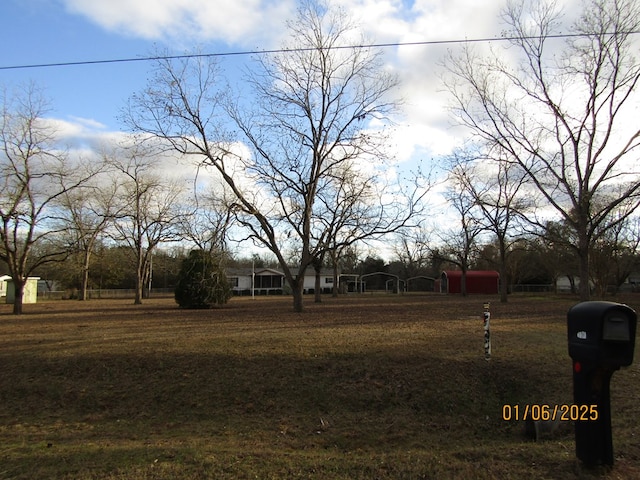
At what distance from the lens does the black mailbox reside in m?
3.76

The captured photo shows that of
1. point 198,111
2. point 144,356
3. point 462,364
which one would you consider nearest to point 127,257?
point 198,111

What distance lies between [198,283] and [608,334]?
24.8 meters

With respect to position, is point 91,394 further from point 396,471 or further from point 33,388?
point 396,471

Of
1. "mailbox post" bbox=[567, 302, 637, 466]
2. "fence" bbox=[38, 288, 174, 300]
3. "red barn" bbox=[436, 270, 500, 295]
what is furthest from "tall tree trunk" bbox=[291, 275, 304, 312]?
"red barn" bbox=[436, 270, 500, 295]

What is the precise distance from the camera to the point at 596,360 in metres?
3.81

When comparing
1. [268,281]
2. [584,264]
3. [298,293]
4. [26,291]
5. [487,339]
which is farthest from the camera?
[268,281]

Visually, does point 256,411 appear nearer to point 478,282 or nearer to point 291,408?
point 291,408

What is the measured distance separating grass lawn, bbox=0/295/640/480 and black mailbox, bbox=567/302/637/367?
976 millimetres

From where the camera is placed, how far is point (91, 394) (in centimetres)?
817

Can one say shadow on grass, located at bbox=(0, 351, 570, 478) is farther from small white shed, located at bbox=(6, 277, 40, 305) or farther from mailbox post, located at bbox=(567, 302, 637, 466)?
small white shed, located at bbox=(6, 277, 40, 305)

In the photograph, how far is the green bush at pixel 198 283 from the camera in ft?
87.9

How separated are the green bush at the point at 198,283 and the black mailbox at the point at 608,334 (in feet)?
78.0

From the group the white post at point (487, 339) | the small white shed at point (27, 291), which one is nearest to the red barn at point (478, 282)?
the small white shed at point (27, 291)
